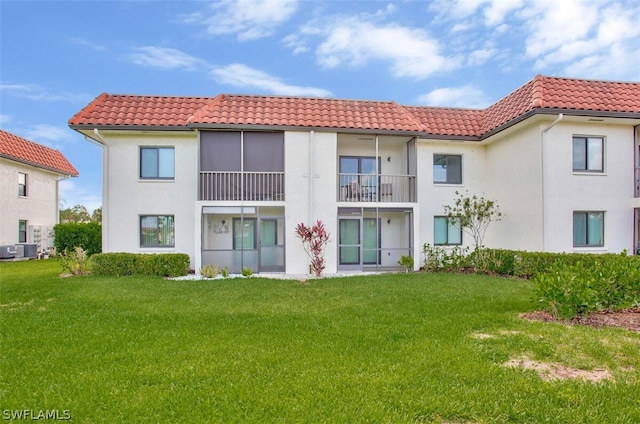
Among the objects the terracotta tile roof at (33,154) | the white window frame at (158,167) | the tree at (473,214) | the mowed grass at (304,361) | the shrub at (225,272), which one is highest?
the terracotta tile roof at (33,154)

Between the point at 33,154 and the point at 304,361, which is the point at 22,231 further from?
the point at 304,361

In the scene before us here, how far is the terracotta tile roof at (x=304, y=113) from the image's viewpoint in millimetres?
15227

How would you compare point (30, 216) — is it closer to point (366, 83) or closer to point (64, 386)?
point (366, 83)

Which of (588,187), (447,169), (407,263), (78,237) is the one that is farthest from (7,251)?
(588,187)

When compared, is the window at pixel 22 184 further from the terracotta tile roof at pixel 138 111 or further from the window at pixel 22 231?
the terracotta tile roof at pixel 138 111

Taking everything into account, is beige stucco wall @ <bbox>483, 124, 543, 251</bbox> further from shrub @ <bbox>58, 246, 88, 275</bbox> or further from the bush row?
shrub @ <bbox>58, 246, 88, 275</bbox>

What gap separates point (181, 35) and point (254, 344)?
15.7m

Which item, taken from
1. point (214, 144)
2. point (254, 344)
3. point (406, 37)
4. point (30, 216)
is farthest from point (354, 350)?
point (30, 216)

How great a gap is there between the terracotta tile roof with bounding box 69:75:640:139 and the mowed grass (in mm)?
8074

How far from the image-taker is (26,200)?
23875 millimetres

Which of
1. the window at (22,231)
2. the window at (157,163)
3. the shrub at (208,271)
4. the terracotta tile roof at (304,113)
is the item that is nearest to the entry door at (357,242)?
the terracotta tile roof at (304,113)

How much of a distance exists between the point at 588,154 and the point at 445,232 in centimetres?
640

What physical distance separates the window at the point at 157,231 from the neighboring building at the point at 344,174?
0.06 metres

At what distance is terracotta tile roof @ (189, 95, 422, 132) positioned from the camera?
1523 cm
